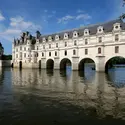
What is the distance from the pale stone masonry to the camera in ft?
137

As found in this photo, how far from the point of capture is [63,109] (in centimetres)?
948

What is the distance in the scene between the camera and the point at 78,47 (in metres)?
50.0

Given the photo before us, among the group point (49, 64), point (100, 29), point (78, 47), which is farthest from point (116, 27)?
point (49, 64)

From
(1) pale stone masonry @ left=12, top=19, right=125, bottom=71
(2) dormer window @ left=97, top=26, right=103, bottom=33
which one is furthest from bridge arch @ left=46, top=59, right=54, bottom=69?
(2) dormer window @ left=97, top=26, right=103, bottom=33

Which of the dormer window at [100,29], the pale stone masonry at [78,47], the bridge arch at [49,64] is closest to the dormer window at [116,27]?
the pale stone masonry at [78,47]

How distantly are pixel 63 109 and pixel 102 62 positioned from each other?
34963 millimetres

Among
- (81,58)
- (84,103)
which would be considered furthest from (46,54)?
(84,103)

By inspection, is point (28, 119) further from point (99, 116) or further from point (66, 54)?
point (66, 54)

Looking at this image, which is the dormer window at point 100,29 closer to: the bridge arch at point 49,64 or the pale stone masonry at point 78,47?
the pale stone masonry at point 78,47

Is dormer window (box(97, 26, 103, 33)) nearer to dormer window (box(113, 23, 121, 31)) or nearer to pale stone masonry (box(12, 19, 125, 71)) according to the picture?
pale stone masonry (box(12, 19, 125, 71))

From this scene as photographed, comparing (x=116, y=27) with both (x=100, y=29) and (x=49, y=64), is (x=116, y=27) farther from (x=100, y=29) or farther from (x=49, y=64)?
(x=49, y=64)

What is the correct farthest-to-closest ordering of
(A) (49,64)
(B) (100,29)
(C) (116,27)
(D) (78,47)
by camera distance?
(A) (49,64)
(D) (78,47)
(B) (100,29)
(C) (116,27)

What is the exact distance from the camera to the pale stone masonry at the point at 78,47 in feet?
137

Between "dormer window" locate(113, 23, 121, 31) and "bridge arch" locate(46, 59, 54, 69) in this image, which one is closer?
"dormer window" locate(113, 23, 121, 31)
